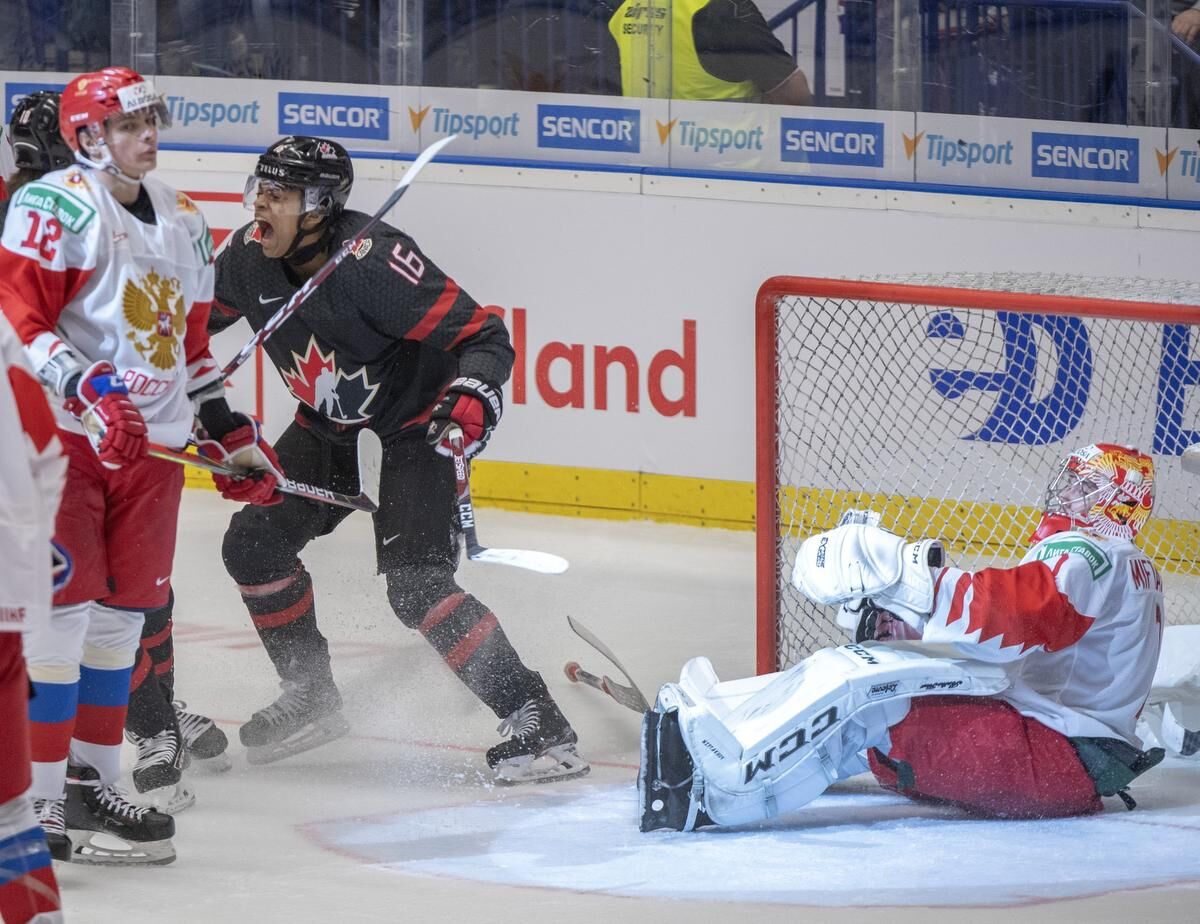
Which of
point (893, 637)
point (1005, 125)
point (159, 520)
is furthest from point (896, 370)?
point (159, 520)

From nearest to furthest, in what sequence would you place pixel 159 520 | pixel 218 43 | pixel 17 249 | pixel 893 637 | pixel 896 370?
pixel 17 249, pixel 159 520, pixel 893 637, pixel 896 370, pixel 218 43

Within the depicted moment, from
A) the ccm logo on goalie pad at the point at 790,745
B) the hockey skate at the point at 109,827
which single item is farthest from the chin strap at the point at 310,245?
the ccm logo on goalie pad at the point at 790,745

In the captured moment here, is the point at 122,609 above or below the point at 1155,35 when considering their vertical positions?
below

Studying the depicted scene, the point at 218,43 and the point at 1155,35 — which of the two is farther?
the point at 218,43

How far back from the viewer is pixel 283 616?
12.0 ft

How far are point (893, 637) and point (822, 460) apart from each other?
5.50 feet

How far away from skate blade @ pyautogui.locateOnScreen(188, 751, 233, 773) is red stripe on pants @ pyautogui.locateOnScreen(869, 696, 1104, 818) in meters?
1.25

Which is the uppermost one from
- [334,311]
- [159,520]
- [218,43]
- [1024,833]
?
[218,43]

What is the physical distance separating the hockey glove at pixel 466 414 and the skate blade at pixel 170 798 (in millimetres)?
739

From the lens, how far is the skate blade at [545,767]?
11.2 ft

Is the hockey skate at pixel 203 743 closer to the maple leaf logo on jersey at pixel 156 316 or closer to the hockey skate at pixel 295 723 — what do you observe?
the hockey skate at pixel 295 723

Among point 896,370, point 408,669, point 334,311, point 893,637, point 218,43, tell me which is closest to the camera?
point 893,637

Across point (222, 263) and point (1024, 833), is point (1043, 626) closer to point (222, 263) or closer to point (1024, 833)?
point (1024, 833)

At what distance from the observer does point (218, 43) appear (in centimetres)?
622
